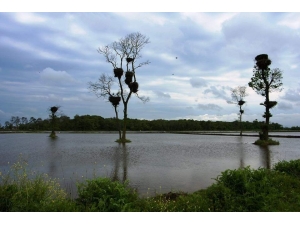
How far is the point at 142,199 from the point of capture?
192 inches

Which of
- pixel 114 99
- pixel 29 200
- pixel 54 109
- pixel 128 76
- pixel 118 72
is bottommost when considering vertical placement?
pixel 29 200

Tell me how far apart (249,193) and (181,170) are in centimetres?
463

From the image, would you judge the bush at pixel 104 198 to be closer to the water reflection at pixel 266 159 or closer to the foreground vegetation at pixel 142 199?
the foreground vegetation at pixel 142 199

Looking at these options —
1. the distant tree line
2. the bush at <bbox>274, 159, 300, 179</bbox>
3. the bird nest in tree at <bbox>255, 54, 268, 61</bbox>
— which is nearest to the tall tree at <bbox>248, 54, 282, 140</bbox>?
the bird nest in tree at <bbox>255, 54, 268, 61</bbox>

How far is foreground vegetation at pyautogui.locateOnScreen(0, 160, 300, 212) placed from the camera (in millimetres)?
4211

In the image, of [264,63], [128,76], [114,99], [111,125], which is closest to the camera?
[264,63]

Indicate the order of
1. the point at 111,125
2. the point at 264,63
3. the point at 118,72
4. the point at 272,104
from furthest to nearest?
the point at 111,125 < the point at 118,72 < the point at 272,104 < the point at 264,63

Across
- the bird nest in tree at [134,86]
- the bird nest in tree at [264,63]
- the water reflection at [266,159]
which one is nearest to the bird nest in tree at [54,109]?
the bird nest in tree at [134,86]

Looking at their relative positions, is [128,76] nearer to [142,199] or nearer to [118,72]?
[118,72]

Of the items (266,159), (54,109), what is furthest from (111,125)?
(266,159)

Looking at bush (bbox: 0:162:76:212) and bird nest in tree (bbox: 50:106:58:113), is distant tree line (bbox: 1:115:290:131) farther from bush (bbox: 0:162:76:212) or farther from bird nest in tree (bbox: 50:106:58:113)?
bush (bbox: 0:162:76:212)

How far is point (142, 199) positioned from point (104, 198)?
862 mm

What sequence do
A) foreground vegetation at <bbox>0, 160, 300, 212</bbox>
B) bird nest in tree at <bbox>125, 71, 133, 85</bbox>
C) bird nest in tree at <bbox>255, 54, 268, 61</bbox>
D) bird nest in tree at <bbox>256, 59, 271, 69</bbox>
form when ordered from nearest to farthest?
foreground vegetation at <bbox>0, 160, 300, 212</bbox> < bird nest in tree at <bbox>256, 59, 271, 69</bbox> < bird nest in tree at <bbox>255, 54, 268, 61</bbox> < bird nest in tree at <bbox>125, 71, 133, 85</bbox>

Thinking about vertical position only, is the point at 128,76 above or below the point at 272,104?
above
